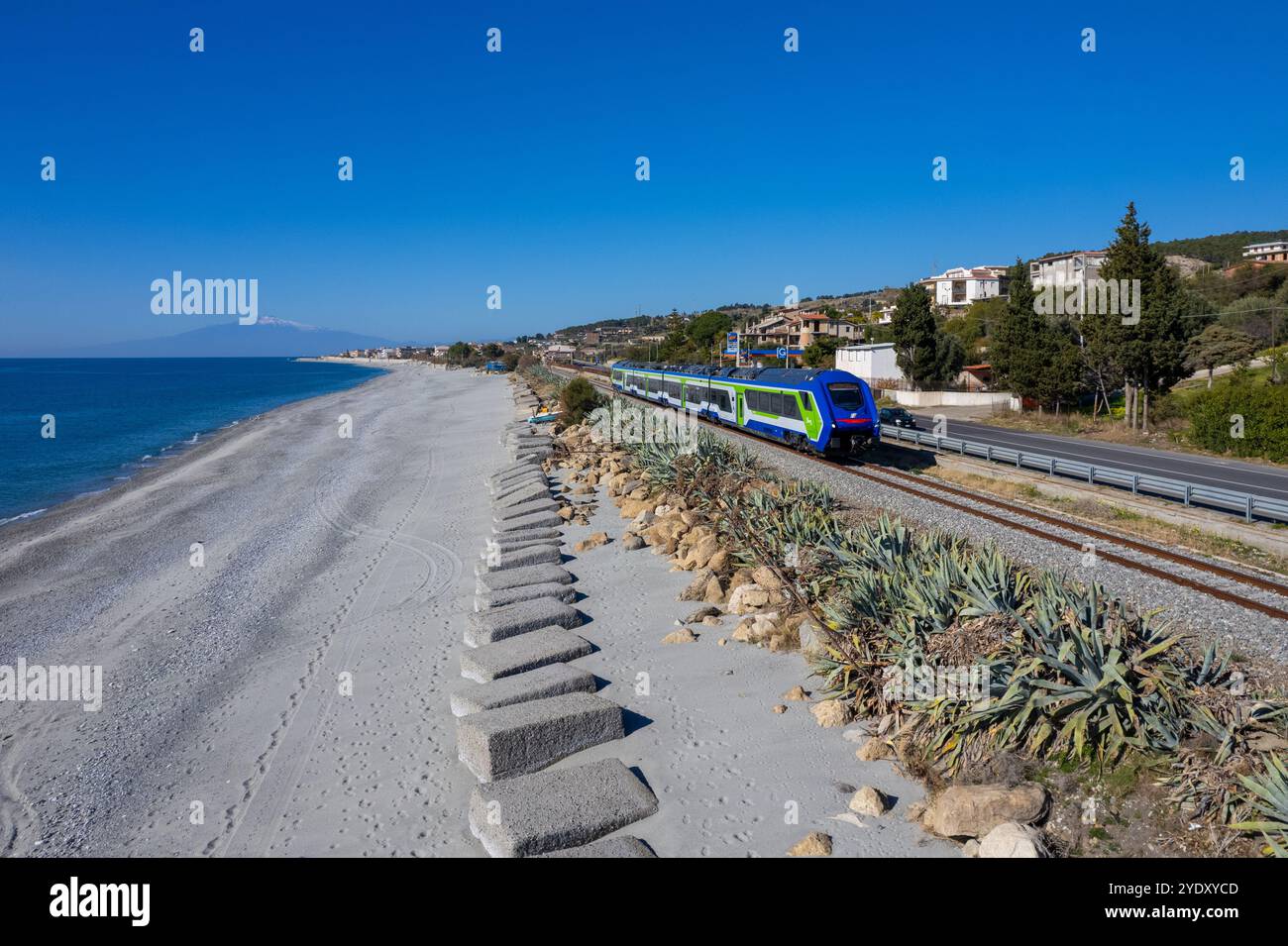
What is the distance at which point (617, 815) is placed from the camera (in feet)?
21.9

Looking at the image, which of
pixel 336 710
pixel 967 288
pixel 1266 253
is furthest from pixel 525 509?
pixel 1266 253

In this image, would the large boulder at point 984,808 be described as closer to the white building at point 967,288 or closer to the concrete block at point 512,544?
the concrete block at point 512,544

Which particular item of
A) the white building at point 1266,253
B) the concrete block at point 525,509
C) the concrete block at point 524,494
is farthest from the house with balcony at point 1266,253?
the concrete block at point 525,509

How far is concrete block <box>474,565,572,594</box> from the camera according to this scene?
1280 centimetres

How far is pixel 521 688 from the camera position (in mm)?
8742

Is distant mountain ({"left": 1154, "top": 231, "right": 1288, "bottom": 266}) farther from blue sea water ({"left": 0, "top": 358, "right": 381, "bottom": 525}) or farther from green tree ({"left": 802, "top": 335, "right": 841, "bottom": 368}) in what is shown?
blue sea water ({"left": 0, "top": 358, "right": 381, "bottom": 525})

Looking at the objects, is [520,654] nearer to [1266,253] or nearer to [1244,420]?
[1244,420]

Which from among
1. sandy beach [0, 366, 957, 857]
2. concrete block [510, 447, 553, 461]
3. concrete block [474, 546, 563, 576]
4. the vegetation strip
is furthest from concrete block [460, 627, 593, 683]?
concrete block [510, 447, 553, 461]

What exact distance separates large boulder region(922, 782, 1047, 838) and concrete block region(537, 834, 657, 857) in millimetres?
2327

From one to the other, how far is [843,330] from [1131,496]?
232 ft

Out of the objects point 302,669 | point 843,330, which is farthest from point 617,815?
point 843,330

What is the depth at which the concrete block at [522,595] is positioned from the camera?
1217cm

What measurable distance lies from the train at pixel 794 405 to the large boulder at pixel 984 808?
16.1m
